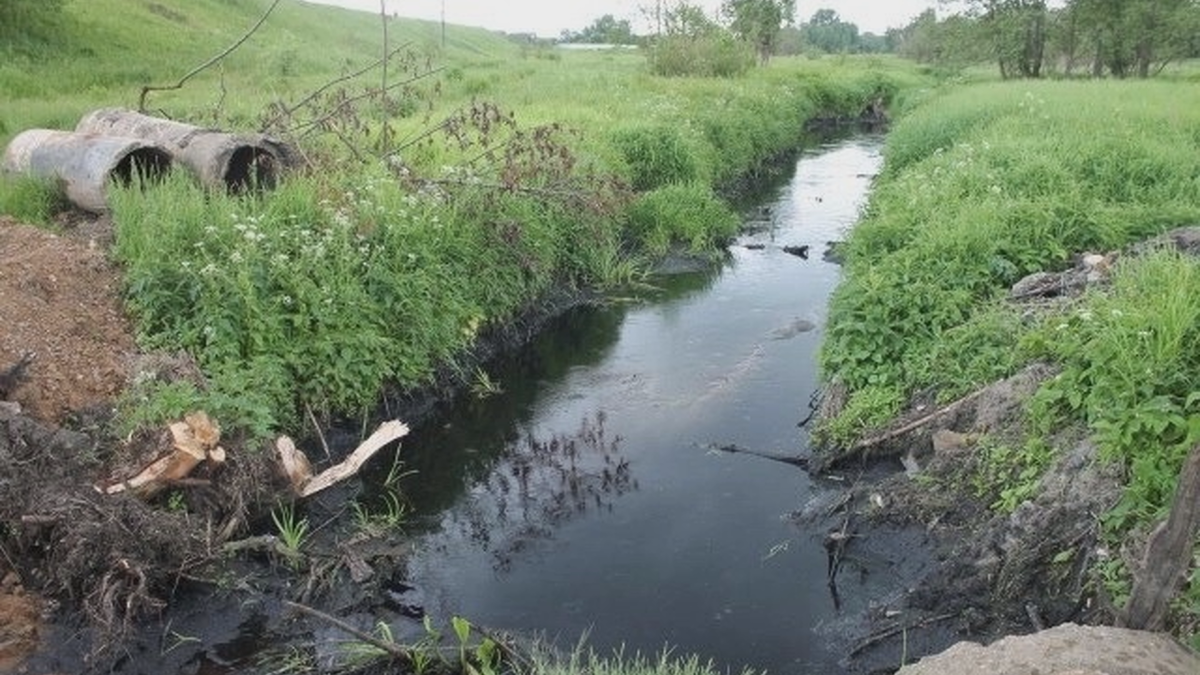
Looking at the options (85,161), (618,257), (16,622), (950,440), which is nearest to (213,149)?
(85,161)

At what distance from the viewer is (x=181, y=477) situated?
629 centimetres

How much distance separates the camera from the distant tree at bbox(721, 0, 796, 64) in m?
46.8

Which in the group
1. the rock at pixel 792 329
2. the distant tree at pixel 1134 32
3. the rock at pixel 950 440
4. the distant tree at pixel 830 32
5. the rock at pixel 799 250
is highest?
the distant tree at pixel 830 32

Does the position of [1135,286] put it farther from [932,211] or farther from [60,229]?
[60,229]

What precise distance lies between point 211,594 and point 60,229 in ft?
18.0

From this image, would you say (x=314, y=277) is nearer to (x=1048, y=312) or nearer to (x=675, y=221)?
(x=1048, y=312)

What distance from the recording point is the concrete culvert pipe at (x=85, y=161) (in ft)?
31.9

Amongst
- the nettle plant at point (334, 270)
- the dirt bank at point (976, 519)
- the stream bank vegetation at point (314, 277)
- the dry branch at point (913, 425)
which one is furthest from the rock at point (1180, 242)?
the nettle plant at point (334, 270)

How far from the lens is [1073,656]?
144 inches

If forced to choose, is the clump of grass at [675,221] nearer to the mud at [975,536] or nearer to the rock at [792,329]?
the rock at [792,329]

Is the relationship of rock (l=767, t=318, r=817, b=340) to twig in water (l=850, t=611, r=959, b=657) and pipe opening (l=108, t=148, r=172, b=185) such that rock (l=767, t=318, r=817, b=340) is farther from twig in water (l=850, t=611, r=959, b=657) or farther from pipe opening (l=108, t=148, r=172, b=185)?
pipe opening (l=108, t=148, r=172, b=185)

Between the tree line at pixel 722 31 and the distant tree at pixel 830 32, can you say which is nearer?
the tree line at pixel 722 31

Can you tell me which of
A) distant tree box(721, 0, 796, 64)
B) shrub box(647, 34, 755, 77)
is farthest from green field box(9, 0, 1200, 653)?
distant tree box(721, 0, 796, 64)

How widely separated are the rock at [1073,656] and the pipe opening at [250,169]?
8.84m
